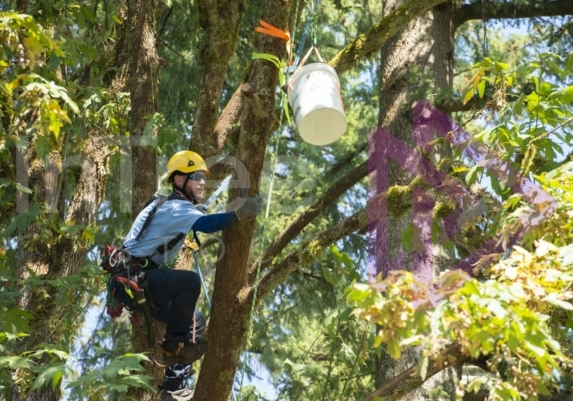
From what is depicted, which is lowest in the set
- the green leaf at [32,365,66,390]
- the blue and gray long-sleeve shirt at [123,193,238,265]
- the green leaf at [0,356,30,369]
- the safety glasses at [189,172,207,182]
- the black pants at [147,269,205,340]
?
the green leaf at [32,365,66,390]

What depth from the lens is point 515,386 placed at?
3.16 m

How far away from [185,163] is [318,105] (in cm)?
99

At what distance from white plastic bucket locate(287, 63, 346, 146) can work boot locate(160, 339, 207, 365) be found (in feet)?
4.17

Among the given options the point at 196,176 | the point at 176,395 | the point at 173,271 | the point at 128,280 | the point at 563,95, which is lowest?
the point at 176,395

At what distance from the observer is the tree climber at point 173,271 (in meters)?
5.02

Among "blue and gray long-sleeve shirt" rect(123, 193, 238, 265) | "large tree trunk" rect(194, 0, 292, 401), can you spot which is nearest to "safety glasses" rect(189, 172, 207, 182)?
"blue and gray long-sleeve shirt" rect(123, 193, 238, 265)

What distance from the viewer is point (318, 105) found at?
178 inches

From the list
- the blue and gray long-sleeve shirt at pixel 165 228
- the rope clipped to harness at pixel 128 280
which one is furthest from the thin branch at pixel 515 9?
the rope clipped to harness at pixel 128 280

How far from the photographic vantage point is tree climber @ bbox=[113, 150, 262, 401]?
5.02m

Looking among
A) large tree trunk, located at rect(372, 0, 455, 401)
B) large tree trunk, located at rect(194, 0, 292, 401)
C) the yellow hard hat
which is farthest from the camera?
large tree trunk, located at rect(372, 0, 455, 401)

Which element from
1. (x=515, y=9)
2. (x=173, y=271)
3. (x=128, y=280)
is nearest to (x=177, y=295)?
(x=173, y=271)

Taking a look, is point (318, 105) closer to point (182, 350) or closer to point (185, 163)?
point (185, 163)

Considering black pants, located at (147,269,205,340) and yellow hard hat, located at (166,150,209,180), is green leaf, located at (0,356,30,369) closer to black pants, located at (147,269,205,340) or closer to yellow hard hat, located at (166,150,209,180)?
black pants, located at (147,269,205,340)

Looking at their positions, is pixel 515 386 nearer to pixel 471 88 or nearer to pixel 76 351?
pixel 471 88
